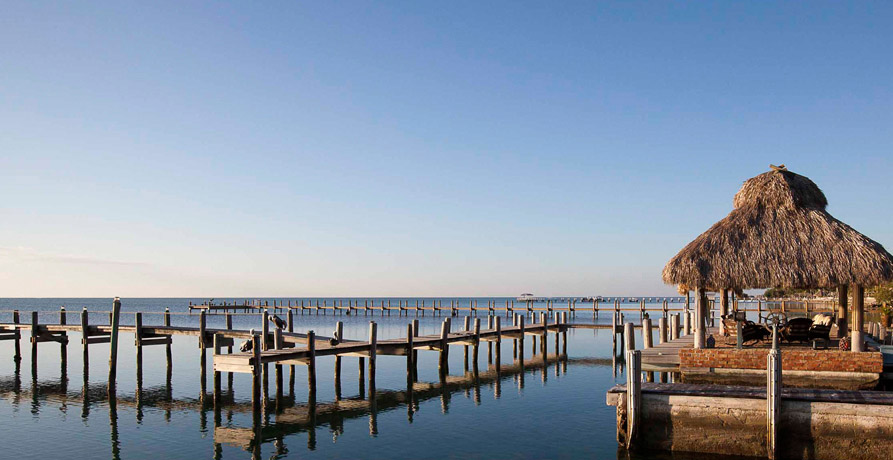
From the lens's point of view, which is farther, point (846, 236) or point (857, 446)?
point (846, 236)

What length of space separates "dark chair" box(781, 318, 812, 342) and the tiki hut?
2.65 feet

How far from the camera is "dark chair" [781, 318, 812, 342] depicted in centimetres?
1518

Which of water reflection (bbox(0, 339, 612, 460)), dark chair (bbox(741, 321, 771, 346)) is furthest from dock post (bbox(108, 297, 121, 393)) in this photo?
dark chair (bbox(741, 321, 771, 346))

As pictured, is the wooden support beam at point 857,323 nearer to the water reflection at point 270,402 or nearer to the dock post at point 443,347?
the water reflection at point 270,402

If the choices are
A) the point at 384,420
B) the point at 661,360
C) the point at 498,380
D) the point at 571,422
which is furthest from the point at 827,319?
the point at 384,420

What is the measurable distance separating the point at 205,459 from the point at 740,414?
9.80 m

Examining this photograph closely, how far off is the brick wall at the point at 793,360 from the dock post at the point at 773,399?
3.37 metres

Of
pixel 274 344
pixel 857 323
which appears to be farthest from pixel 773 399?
pixel 274 344

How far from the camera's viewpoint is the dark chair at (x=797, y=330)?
15.2 metres

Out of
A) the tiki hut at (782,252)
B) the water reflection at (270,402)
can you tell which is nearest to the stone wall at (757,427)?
the tiki hut at (782,252)

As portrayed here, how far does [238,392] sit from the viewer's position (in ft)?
68.6

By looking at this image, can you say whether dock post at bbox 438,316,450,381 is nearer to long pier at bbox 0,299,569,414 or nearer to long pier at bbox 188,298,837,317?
long pier at bbox 0,299,569,414

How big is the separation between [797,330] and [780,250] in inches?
70.4

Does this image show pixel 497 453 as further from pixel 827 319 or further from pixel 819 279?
pixel 827 319
